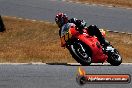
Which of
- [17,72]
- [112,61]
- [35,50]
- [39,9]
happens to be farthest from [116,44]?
[39,9]

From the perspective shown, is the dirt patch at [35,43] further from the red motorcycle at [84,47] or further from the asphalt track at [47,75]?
the red motorcycle at [84,47]

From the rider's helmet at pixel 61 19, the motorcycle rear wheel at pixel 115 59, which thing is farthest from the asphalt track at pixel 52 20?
the rider's helmet at pixel 61 19

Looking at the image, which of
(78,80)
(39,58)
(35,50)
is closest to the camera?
(78,80)

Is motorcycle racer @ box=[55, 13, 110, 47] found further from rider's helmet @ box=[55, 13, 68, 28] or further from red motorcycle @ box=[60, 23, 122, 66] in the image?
red motorcycle @ box=[60, 23, 122, 66]

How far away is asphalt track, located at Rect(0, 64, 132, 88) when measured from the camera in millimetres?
14070

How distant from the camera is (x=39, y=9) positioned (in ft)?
111

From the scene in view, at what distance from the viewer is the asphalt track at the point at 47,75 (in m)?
14.1

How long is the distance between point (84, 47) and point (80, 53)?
0.37m

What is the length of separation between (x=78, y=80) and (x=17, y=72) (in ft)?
7.32

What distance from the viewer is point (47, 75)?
15320mm

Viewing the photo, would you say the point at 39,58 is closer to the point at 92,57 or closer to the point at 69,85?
the point at 92,57

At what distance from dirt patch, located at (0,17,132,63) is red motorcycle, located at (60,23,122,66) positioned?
2.58 meters

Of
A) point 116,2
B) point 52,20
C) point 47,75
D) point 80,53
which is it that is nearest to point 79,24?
point 80,53

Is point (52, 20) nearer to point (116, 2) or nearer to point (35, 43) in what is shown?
point (35, 43)
